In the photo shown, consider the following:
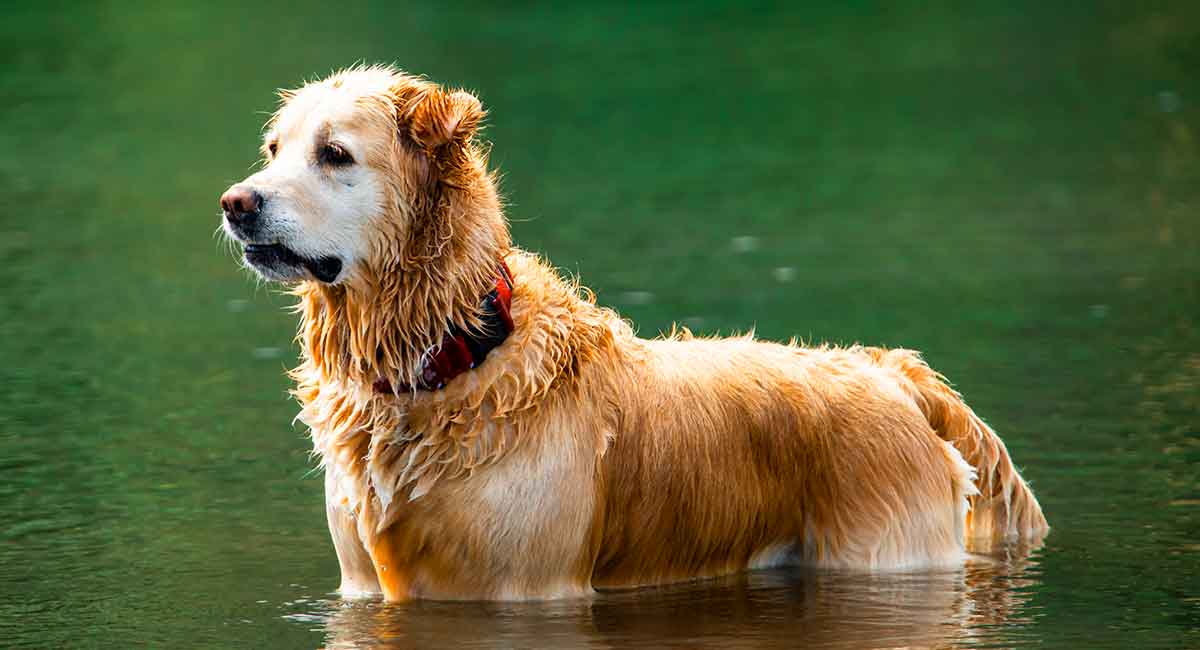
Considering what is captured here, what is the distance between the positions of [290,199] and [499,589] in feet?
5.43

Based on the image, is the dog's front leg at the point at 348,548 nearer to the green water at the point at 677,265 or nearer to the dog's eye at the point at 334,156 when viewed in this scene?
the green water at the point at 677,265

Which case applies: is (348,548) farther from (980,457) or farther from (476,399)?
(980,457)

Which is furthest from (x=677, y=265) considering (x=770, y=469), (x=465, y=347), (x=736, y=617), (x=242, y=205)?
(x=242, y=205)

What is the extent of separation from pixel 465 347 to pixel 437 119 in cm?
85

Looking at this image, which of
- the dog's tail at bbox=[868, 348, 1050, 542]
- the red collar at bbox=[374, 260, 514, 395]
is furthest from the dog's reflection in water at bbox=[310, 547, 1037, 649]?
the red collar at bbox=[374, 260, 514, 395]

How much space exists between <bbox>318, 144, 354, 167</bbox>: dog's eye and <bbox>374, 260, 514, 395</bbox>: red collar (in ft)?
2.38

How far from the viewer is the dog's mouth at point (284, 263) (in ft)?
24.3

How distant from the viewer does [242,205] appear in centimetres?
729

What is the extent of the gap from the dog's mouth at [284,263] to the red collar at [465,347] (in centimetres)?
48

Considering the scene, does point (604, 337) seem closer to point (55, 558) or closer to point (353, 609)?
point (353, 609)

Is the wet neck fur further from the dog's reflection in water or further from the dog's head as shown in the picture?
the dog's reflection in water

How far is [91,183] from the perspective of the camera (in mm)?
20406

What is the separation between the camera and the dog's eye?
24.6 feet

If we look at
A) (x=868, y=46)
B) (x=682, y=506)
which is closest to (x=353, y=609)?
(x=682, y=506)
